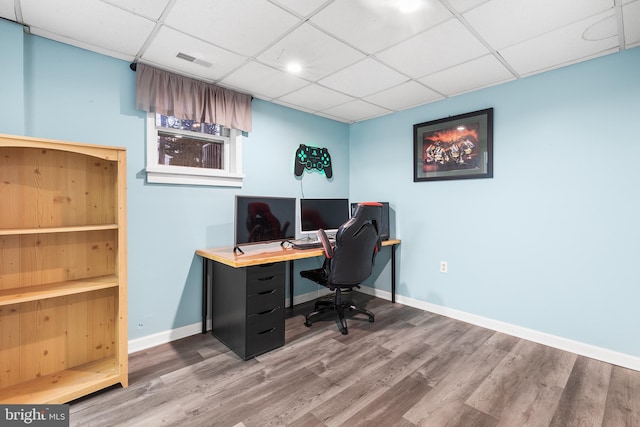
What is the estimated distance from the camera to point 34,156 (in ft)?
6.15

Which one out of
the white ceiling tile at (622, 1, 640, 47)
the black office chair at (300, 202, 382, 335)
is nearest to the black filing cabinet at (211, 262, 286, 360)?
the black office chair at (300, 202, 382, 335)

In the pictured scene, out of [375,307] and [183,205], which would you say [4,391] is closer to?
[183,205]

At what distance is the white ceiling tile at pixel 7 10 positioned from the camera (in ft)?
5.58

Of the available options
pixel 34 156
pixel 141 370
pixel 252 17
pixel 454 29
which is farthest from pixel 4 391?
pixel 454 29

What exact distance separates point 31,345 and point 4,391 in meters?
0.25

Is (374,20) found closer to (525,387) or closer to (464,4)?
(464,4)

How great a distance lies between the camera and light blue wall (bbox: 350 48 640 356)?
223 cm

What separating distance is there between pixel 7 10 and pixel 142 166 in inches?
45.4

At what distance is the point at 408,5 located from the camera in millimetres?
1707

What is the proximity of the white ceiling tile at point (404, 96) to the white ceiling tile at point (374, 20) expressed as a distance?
89 centimetres

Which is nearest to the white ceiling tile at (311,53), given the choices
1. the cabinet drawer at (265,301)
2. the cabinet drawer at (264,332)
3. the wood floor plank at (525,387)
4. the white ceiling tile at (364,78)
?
the white ceiling tile at (364,78)

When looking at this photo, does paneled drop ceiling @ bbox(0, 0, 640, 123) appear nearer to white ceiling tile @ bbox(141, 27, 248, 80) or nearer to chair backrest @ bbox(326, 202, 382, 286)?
white ceiling tile @ bbox(141, 27, 248, 80)

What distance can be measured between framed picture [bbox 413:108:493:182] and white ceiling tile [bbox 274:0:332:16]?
203cm

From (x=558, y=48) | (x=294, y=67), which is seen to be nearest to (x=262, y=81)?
(x=294, y=67)
